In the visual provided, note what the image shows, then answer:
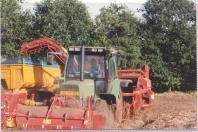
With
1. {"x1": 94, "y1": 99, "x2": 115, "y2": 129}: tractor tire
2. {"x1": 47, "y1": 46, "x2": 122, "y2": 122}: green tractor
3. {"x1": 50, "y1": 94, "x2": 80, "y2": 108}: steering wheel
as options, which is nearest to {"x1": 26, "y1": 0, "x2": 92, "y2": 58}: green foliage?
{"x1": 47, "y1": 46, "x2": 122, "y2": 122}: green tractor

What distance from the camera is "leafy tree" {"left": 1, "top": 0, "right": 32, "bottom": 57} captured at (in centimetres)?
1221

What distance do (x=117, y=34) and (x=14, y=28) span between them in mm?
4625

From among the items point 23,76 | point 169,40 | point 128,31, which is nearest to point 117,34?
point 128,31

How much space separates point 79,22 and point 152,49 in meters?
3.83

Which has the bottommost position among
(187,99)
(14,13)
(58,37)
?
(187,99)

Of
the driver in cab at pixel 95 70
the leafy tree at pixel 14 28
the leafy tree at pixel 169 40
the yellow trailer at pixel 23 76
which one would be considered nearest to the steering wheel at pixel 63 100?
the driver in cab at pixel 95 70

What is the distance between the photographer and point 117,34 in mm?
15078

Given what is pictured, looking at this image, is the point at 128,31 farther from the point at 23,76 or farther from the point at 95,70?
the point at 95,70

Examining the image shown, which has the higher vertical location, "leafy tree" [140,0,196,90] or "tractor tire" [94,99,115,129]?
"leafy tree" [140,0,196,90]

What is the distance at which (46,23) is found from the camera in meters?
13.1

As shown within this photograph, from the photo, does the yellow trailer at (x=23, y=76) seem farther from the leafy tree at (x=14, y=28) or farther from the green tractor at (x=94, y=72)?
the leafy tree at (x=14, y=28)

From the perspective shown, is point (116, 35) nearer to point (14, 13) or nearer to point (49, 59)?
point (14, 13)

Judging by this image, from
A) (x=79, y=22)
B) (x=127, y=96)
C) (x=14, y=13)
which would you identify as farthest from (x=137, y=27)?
(x=127, y=96)

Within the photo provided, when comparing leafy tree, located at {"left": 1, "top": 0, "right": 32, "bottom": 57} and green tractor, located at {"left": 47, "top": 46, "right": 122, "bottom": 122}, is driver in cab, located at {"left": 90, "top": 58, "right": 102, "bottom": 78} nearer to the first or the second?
green tractor, located at {"left": 47, "top": 46, "right": 122, "bottom": 122}
